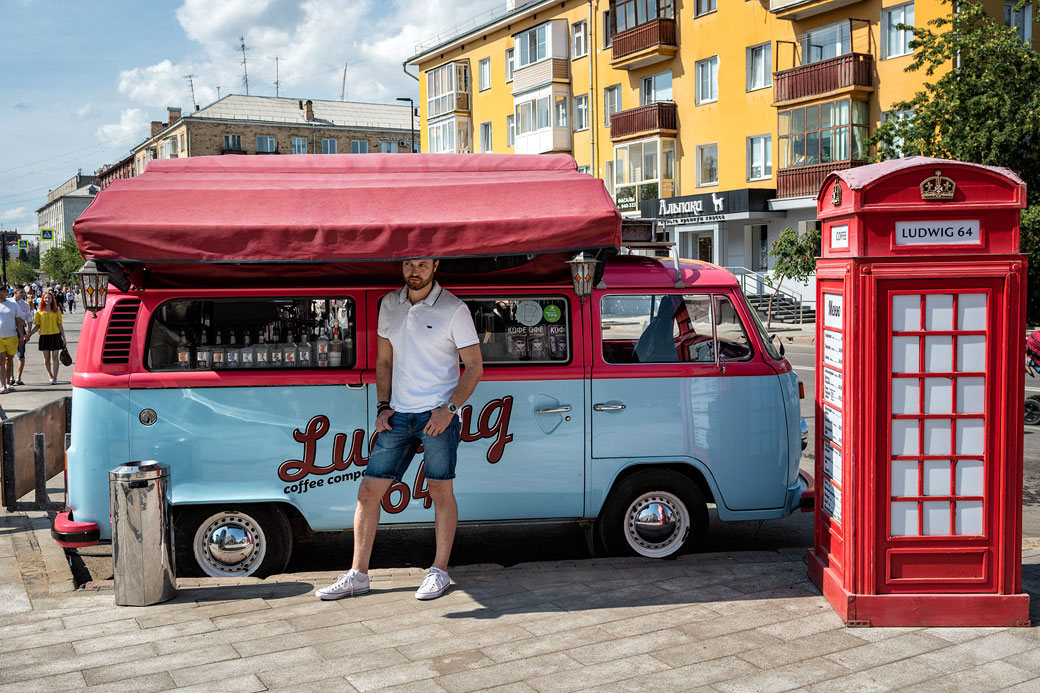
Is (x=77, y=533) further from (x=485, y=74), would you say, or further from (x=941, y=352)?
(x=485, y=74)

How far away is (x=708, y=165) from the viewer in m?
38.2

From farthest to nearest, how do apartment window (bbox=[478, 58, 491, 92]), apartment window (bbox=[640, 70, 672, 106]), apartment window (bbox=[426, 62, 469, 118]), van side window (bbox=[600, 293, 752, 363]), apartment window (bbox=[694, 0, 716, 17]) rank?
apartment window (bbox=[426, 62, 469, 118]) → apartment window (bbox=[478, 58, 491, 92]) → apartment window (bbox=[640, 70, 672, 106]) → apartment window (bbox=[694, 0, 716, 17]) → van side window (bbox=[600, 293, 752, 363])

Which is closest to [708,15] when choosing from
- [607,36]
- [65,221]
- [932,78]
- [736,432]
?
[607,36]

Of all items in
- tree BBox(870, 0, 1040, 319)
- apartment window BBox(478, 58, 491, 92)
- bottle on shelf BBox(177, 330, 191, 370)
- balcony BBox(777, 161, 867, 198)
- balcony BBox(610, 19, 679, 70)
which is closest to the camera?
bottle on shelf BBox(177, 330, 191, 370)

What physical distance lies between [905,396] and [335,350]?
3.28 metres

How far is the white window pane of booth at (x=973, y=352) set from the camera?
16.1ft

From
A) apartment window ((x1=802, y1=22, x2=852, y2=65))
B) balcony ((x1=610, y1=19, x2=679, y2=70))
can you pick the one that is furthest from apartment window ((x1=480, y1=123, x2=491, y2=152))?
apartment window ((x1=802, y1=22, x2=852, y2=65))

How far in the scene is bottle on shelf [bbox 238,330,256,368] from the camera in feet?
19.4

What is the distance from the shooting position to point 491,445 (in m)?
6.01

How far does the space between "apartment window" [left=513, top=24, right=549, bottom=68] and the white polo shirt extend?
41.5m

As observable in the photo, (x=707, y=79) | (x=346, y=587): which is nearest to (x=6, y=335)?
(x=346, y=587)

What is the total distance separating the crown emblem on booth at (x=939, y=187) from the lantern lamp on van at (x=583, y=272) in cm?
179

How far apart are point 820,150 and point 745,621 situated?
3004 cm

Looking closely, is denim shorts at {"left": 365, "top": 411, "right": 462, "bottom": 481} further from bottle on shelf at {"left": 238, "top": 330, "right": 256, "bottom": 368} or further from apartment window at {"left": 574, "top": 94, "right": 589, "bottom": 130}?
apartment window at {"left": 574, "top": 94, "right": 589, "bottom": 130}
